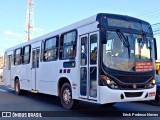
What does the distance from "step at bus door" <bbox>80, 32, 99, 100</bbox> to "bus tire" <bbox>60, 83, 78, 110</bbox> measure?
87 cm

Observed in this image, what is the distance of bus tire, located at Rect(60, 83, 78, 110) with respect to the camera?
10.1 m

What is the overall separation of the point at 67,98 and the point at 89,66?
6.45 feet

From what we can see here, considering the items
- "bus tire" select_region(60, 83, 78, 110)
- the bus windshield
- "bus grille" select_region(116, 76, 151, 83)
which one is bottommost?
"bus tire" select_region(60, 83, 78, 110)

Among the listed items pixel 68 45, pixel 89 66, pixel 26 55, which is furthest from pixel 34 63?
pixel 89 66

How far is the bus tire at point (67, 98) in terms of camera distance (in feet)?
33.0

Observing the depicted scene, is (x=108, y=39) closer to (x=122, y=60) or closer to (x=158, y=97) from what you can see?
(x=122, y=60)

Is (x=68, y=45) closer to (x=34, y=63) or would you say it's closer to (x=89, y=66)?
(x=89, y=66)

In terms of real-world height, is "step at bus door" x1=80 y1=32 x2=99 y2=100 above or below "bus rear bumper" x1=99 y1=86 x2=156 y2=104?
above

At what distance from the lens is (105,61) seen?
8.40 meters

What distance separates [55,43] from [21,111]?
322cm

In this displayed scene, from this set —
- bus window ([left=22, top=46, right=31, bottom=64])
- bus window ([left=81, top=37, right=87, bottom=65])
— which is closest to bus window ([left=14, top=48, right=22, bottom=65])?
bus window ([left=22, top=46, right=31, bottom=64])

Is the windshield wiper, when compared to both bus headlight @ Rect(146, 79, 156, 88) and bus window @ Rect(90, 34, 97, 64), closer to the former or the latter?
bus window @ Rect(90, 34, 97, 64)

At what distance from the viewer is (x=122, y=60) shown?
855 cm

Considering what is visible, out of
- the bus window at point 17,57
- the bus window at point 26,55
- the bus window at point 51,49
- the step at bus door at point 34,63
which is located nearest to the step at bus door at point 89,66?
the bus window at point 51,49
